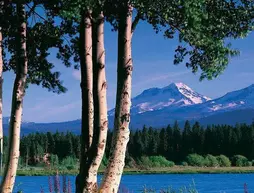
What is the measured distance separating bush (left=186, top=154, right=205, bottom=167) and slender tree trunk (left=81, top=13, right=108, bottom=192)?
16736 centimetres

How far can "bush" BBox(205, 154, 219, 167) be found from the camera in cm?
17850

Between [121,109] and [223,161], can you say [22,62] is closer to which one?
[121,109]

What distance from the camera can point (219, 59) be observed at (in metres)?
15.5

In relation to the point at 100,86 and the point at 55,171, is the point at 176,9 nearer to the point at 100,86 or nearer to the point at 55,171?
the point at 100,86

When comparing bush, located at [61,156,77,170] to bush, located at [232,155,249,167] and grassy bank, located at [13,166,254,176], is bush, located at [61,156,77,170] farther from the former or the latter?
bush, located at [232,155,249,167]

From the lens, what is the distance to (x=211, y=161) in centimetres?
17988

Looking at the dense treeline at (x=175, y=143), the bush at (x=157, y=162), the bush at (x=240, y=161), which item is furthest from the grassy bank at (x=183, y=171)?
the dense treeline at (x=175, y=143)

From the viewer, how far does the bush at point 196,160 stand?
179 metres

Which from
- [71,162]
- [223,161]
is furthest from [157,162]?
[71,162]

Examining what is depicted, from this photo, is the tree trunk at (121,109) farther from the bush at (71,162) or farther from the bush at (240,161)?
the bush at (240,161)

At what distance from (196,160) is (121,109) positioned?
169607 millimetres

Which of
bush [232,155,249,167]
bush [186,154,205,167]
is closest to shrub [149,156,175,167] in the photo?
bush [186,154,205,167]

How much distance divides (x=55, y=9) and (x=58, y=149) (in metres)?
177

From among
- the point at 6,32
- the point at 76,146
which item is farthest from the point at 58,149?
the point at 6,32
